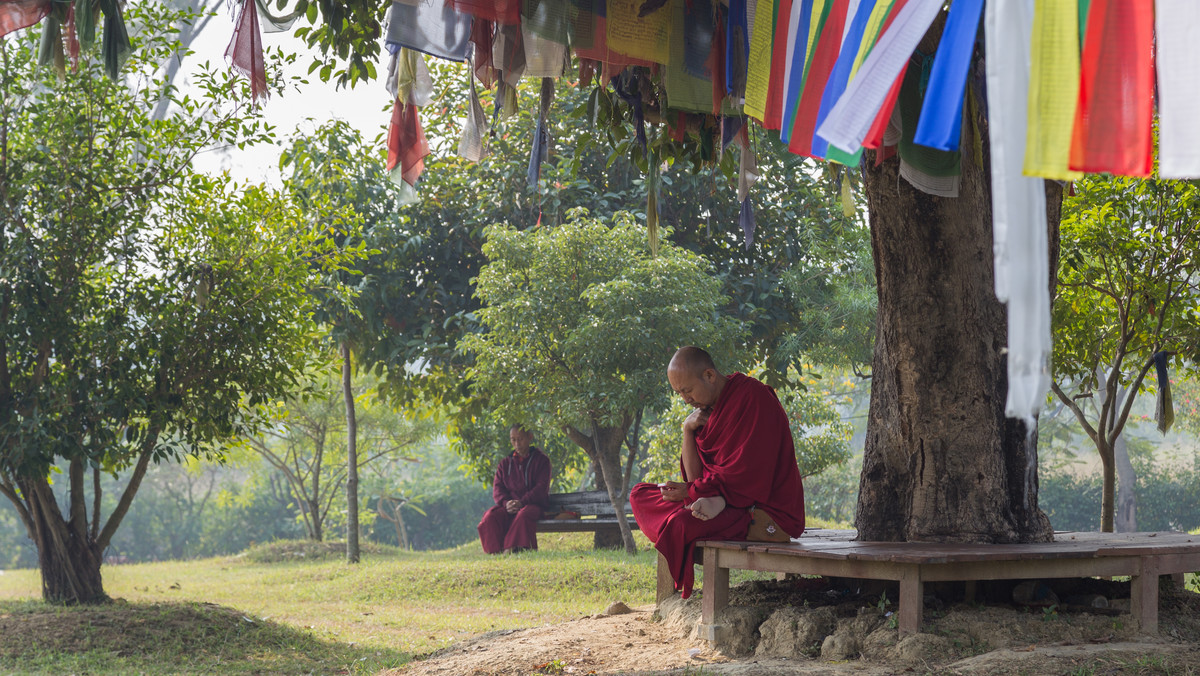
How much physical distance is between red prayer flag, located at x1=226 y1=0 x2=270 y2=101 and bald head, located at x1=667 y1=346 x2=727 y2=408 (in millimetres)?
2905

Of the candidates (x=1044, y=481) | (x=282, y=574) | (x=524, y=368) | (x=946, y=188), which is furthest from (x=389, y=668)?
(x=1044, y=481)

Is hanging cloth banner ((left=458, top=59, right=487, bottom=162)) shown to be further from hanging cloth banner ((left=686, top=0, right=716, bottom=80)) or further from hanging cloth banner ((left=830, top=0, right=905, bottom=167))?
hanging cloth banner ((left=830, top=0, right=905, bottom=167))

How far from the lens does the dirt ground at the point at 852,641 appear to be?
4570 mm

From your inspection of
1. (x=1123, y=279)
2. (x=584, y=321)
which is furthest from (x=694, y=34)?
(x=584, y=321)

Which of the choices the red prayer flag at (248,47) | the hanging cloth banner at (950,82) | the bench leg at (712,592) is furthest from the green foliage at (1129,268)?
the red prayer flag at (248,47)

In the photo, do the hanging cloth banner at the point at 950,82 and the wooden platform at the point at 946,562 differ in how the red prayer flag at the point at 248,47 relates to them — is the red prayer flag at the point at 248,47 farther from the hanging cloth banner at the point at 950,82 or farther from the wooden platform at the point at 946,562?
the hanging cloth banner at the point at 950,82

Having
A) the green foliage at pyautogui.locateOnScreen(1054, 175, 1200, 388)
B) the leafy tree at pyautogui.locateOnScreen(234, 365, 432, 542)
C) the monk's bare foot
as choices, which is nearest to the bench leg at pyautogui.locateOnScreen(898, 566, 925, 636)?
the monk's bare foot

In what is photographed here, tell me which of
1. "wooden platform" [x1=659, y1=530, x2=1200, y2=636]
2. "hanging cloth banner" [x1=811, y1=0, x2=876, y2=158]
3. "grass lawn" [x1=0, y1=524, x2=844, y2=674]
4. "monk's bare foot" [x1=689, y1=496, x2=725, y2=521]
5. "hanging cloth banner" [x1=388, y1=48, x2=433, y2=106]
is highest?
"hanging cloth banner" [x1=388, y1=48, x2=433, y2=106]

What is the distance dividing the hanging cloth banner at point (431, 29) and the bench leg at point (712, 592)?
318 cm

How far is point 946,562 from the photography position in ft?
15.3

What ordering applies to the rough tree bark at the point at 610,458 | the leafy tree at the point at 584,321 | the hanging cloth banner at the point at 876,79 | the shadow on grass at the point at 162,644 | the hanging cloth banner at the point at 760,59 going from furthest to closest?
1. the rough tree bark at the point at 610,458
2. the leafy tree at the point at 584,321
3. the shadow on grass at the point at 162,644
4. the hanging cloth banner at the point at 760,59
5. the hanging cloth banner at the point at 876,79

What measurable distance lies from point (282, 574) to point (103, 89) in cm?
786

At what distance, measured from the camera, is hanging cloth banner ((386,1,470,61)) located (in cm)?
553

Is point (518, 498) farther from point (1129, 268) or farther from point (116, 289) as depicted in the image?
point (1129, 268)
